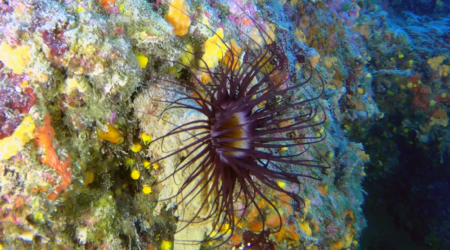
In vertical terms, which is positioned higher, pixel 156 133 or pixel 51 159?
pixel 156 133

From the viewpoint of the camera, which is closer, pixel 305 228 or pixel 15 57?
pixel 15 57

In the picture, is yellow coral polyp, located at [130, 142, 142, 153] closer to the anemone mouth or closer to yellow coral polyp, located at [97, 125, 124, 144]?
yellow coral polyp, located at [97, 125, 124, 144]

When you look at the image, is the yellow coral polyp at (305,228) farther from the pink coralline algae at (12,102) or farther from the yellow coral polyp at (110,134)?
the pink coralline algae at (12,102)

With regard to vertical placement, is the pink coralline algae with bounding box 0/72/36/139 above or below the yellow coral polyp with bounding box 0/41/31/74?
below

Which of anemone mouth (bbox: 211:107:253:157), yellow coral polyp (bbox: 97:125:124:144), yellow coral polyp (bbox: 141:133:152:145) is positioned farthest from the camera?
yellow coral polyp (bbox: 141:133:152:145)

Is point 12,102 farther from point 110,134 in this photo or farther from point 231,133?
point 231,133

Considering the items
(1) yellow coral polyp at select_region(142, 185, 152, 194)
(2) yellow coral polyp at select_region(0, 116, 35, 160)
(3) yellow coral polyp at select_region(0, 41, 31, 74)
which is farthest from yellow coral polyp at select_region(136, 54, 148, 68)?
(1) yellow coral polyp at select_region(142, 185, 152, 194)

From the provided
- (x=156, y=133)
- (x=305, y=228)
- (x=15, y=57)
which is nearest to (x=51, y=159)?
(x=15, y=57)
